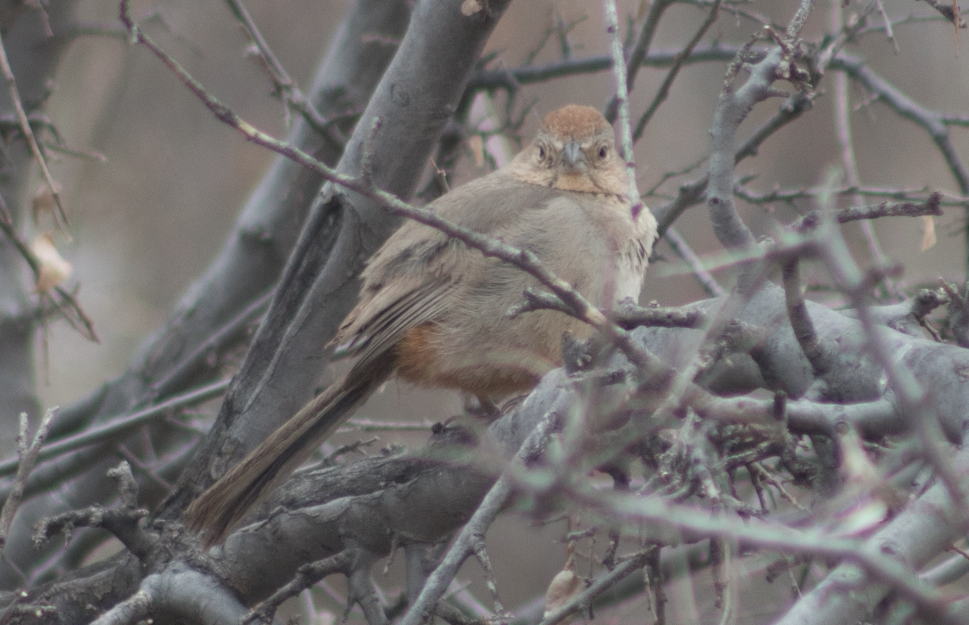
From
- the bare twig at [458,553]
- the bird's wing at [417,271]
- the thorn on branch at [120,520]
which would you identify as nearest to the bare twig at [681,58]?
the bird's wing at [417,271]

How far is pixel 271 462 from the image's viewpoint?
352cm

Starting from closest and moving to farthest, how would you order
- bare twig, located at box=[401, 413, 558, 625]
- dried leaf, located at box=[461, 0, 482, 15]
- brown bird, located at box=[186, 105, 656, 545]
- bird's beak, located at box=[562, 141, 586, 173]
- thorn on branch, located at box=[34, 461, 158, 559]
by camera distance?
bare twig, located at box=[401, 413, 558, 625] < thorn on branch, located at box=[34, 461, 158, 559] < dried leaf, located at box=[461, 0, 482, 15] < brown bird, located at box=[186, 105, 656, 545] < bird's beak, located at box=[562, 141, 586, 173]

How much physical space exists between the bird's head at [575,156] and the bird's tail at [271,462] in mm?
1537

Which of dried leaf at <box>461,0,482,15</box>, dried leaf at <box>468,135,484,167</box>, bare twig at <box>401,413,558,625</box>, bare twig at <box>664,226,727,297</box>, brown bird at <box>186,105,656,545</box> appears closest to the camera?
bare twig at <box>401,413,558,625</box>

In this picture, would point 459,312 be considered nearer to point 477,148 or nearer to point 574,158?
point 477,148

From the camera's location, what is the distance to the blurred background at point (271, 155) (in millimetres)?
9133

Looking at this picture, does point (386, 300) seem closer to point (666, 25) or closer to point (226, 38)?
point (226, 38)

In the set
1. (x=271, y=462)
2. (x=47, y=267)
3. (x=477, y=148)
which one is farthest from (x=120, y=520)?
(x=477, y=148)

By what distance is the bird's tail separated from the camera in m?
3.43

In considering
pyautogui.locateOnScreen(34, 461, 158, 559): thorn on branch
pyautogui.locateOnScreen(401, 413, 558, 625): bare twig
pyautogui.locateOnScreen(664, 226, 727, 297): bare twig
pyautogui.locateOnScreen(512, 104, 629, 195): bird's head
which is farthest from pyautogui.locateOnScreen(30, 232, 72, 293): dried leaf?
pyautogui.locateOnScreen(664, 226, 727, 297): bare twig

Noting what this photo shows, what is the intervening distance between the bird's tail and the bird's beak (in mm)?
1560

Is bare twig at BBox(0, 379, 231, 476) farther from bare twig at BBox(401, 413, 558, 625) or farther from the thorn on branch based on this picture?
bare twig at BBox(401, 413, 558, 625)

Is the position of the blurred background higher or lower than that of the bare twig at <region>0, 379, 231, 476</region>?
higher

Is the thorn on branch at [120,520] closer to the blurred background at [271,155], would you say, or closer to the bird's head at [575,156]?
the bird's head at [575,156]
